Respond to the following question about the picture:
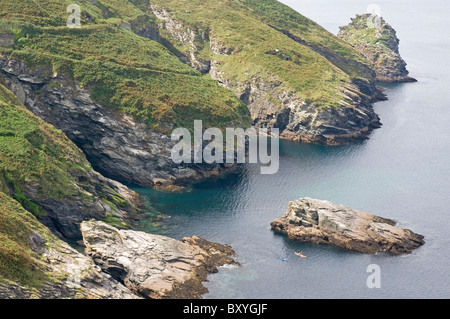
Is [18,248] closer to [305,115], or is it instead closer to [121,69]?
[121,69]

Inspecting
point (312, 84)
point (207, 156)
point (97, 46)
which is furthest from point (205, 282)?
point (312, 84)

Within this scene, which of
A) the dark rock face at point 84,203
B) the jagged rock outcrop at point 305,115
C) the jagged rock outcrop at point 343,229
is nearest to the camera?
the dark rock face at point 84,203

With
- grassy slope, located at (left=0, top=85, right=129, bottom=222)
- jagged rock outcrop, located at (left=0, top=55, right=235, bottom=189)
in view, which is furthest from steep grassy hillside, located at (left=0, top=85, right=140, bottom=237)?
jagged rock outcrop, located at (left=0, top=55, right=235, bottom=189)

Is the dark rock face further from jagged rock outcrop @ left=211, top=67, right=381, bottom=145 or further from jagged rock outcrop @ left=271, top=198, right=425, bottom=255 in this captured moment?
jagged rock outcrop @ left=211, top=67, right=381, bottom=145

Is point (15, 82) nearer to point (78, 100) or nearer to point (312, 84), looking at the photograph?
point (78, 100)

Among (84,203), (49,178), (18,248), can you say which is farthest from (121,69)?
(18,248)

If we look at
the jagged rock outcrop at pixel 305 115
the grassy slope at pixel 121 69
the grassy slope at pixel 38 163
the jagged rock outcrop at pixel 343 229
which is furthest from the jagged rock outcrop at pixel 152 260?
the jagged rock outcrop at pixel 305 115

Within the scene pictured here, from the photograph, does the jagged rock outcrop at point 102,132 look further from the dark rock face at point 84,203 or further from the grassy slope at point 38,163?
the grassy slope at point 38,163
